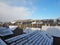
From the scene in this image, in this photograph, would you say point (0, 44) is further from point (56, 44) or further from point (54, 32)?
point (54, 32)

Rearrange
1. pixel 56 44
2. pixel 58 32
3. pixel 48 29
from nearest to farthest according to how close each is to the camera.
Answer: pixel 56 44, pixel 58 32, pixel 48 29

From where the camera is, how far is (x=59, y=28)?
15.7 meters

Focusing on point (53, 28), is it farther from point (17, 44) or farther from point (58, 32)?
point (17, 44)

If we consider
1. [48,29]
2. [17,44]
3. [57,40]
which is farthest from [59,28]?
[17,44]

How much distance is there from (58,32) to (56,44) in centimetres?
826

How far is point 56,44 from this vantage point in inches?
303

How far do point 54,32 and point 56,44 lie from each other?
8541 mm

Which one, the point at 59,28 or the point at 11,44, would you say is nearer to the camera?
the point at 11,44

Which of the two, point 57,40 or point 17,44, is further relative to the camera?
point 57,40

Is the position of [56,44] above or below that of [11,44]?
below

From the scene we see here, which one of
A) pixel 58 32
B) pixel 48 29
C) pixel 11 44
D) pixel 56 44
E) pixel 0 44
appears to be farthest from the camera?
pixel 48 29

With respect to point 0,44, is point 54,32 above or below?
below

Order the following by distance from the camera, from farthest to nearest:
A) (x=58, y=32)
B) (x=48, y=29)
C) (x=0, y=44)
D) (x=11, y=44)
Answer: (x=48, y=29) → (x=58, y=32) → (x=11, y=44) → (x=0, y=44)

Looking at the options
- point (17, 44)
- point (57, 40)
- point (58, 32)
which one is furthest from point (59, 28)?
point (17, 44)
